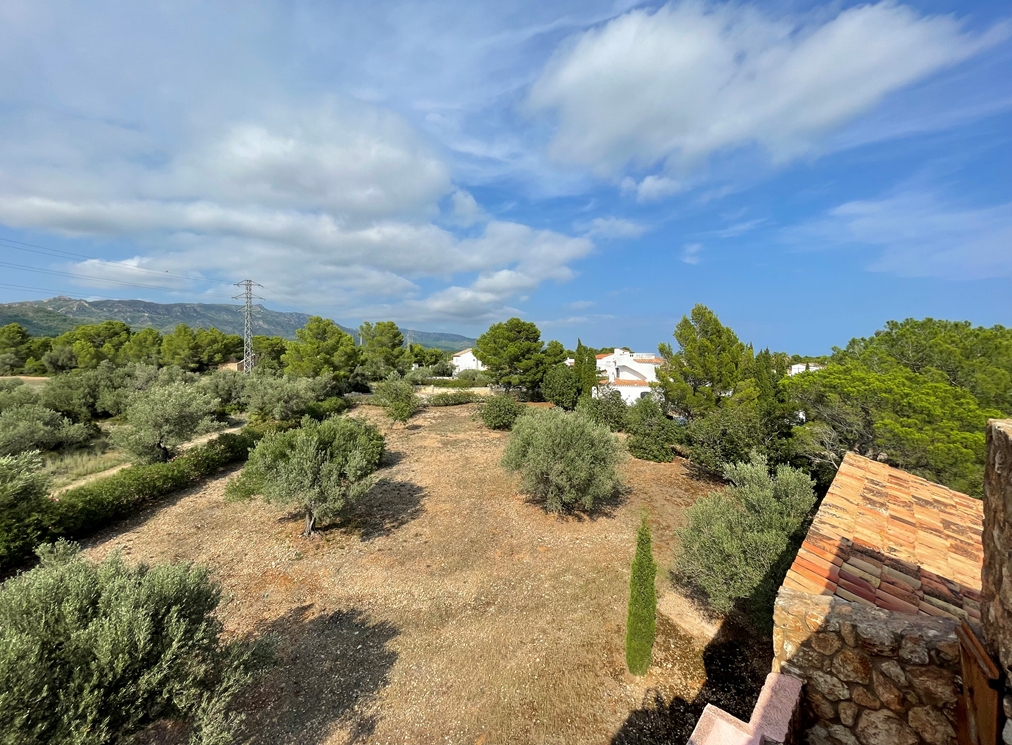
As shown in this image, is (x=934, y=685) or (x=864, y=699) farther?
(x=864, y=699)

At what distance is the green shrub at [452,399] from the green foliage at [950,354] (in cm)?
2193

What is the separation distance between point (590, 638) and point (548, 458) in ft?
15.3

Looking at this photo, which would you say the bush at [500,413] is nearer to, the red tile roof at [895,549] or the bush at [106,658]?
the red tile roof at [895,549]

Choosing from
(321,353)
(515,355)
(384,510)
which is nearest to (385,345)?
(321,353)

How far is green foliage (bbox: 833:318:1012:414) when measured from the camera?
9.53m

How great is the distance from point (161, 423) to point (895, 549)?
17384 mm

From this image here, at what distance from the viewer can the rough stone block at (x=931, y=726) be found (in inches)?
95.0

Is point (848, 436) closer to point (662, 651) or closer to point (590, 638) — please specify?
point (662, 651)

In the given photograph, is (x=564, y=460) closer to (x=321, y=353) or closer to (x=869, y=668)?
(x=869, y=668)

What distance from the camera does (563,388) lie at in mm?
26141

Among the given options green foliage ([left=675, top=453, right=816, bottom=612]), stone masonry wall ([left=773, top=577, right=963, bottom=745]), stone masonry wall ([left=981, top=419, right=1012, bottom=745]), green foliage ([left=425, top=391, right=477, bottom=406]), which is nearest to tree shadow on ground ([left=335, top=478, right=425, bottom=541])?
green foliage ([left=675, top=453, right=816, bottom=612])

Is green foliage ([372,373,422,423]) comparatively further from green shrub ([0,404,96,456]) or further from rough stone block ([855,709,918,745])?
rough stone block ([855,709,918,745])

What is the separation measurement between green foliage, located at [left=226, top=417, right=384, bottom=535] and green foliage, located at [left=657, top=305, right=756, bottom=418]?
1431 centimetres

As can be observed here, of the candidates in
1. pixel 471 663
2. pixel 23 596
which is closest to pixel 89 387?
pixel 23 596
